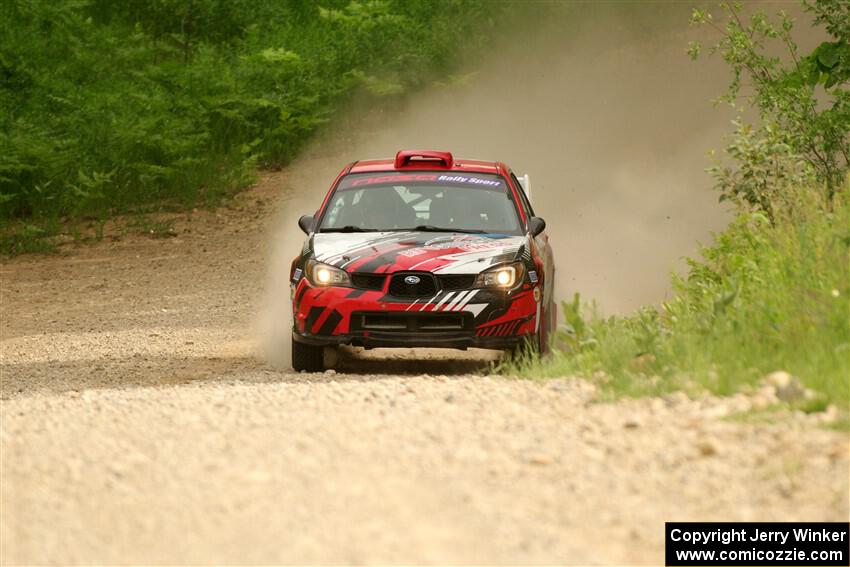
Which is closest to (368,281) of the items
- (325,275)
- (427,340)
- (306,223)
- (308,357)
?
(325,275)

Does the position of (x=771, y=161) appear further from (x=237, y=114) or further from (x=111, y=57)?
(x=111, y=57)

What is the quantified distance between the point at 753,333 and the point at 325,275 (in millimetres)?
3864

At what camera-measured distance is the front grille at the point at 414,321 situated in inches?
410

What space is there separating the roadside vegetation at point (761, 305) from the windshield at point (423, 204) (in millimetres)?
1496

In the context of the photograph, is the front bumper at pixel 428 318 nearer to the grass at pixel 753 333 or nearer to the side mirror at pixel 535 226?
the grass at pixel 753 333

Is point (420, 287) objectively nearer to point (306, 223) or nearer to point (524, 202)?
point (306, 223)

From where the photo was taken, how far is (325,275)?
10.6 metres

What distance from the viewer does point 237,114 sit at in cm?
2475

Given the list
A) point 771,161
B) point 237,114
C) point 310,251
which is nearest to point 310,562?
point 310,251

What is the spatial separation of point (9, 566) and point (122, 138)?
58.0 ft

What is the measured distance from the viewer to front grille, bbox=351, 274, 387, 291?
10484 mm

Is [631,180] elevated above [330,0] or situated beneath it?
situated beneath

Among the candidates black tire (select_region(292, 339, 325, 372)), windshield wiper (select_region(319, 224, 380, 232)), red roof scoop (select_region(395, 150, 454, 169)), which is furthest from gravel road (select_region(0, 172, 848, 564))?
red roof scoop (select_region(395, 150, 454, 169))

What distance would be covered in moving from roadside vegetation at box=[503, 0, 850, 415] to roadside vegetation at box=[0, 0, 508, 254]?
11914mm
